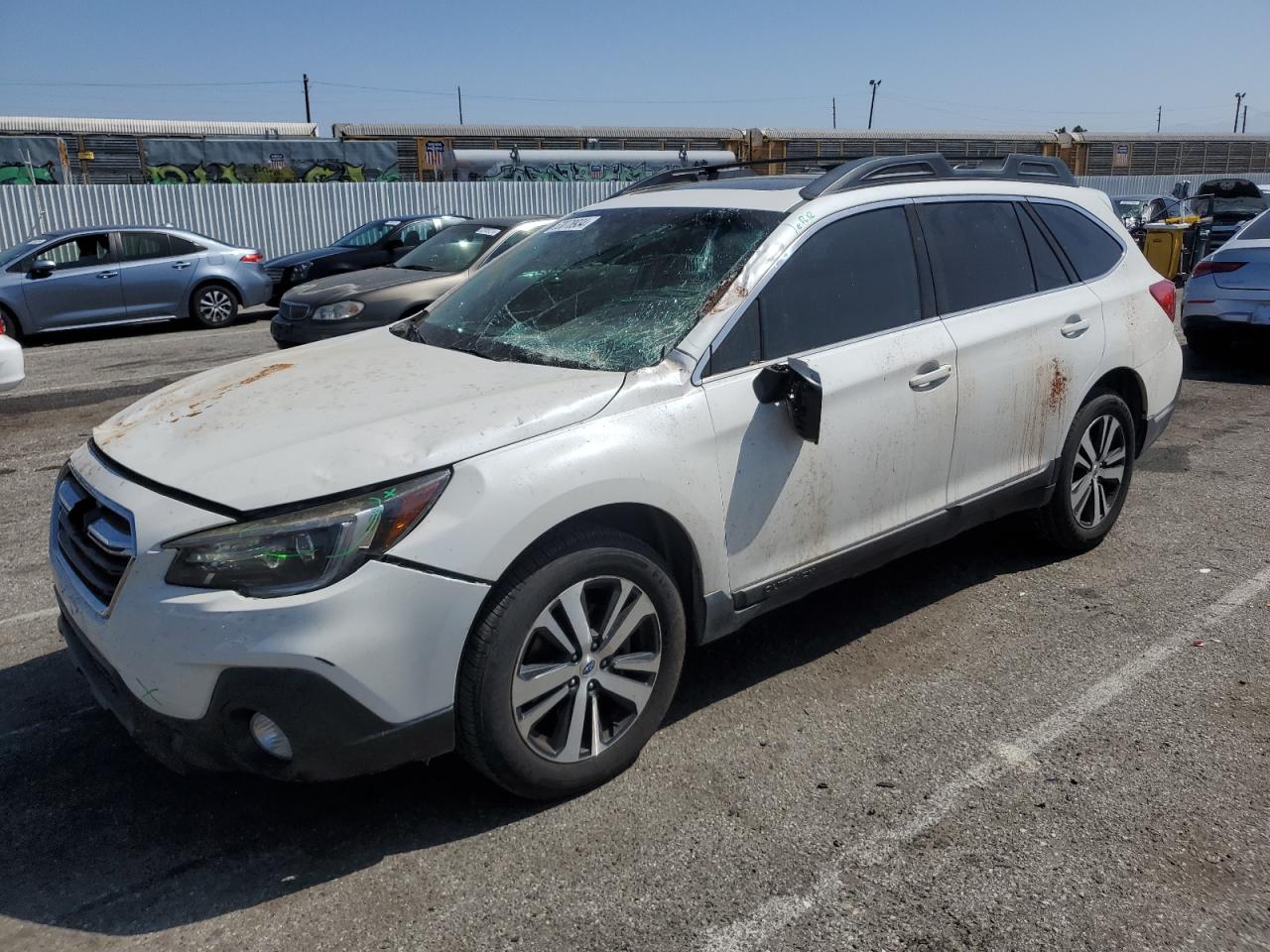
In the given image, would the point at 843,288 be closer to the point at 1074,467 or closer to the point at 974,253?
the point at 974,253

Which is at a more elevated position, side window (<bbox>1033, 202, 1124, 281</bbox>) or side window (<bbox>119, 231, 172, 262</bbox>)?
side window (<bbox>1033, 202, 1124, 281</bbox>)

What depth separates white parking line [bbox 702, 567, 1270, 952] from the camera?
2604 millimetres

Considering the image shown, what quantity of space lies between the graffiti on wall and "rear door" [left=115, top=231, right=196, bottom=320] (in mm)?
12937

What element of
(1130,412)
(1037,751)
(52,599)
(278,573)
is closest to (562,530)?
(278,573)

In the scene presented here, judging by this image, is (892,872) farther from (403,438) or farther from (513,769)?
(403,438)

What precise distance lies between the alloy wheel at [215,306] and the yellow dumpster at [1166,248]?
13803 mm

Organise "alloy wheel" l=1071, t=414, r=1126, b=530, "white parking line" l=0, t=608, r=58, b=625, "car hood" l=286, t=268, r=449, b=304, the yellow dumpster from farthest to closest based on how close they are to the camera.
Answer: the yellow dumpster < "car hood" l=286, t=268, r=449, b=304 < "alloy wheel" l=1071, t=414, r=1126, b=530 < "white parking line" l=0, t=608, r=58, b=625

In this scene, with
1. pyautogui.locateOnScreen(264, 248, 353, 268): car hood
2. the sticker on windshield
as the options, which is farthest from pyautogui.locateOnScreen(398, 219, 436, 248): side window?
the sticker on windshield

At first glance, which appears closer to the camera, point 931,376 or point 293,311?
point 931,376

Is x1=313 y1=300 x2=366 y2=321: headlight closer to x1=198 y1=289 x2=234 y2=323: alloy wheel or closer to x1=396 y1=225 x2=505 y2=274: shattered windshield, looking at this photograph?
x1=396 y1=225 x2=505 y2=274: shattered windshield

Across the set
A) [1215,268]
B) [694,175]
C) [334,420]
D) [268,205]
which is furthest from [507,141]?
[334,420]

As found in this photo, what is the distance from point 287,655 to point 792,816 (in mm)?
1472

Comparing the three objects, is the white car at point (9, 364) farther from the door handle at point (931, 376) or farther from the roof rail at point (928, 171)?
the door handle at point (931, 376)

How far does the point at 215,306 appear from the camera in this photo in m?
15.2
